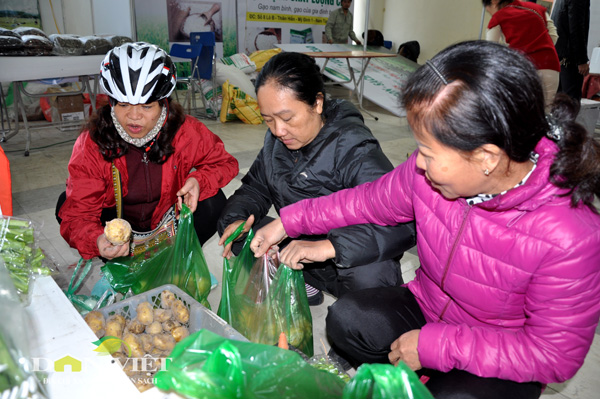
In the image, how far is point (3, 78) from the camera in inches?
156

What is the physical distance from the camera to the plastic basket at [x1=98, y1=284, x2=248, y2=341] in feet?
3.94

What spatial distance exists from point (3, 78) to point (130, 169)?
294 centimetres

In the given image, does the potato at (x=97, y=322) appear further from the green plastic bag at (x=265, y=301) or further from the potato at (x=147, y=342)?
the green plastic bag at (x=265, y=301)

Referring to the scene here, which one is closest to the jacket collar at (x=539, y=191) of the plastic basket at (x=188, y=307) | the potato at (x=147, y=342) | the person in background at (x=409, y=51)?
the plastic basket at (x=188, y=307)

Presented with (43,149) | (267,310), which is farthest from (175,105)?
(43,149)

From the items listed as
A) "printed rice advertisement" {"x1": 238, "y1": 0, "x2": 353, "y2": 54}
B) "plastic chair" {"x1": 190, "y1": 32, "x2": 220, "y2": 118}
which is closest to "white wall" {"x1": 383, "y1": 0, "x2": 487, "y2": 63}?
"printed rice advertisement" {"x1": 238, "y1": 0, "x2": 353, "y2": 54}

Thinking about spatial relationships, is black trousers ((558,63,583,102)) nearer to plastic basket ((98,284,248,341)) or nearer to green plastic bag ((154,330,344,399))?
plastic basket ((98,284,248,341))

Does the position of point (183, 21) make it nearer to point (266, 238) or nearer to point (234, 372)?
point (266, 238)

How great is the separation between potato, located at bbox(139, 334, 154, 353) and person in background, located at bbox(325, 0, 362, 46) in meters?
9.00

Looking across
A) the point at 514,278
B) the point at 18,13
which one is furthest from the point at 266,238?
the point at 18,13

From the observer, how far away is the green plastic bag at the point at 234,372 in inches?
22.8

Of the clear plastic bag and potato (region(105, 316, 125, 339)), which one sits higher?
the clear plastic bag

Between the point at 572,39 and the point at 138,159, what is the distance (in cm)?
525

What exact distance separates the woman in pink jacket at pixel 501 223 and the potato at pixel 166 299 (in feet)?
2.19
